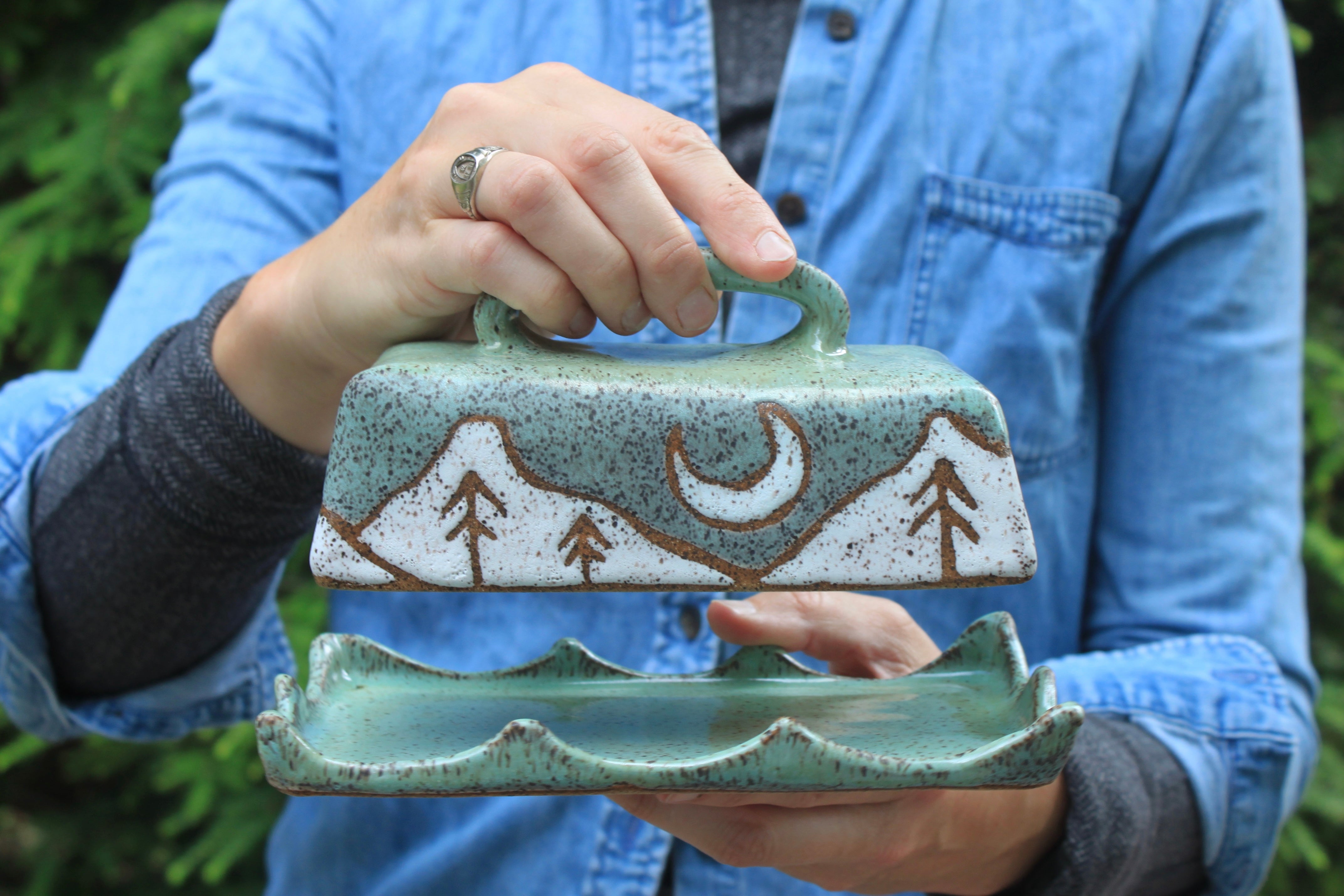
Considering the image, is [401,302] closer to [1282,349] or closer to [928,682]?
[928,682]

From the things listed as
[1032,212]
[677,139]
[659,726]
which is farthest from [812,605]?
[1032,212]

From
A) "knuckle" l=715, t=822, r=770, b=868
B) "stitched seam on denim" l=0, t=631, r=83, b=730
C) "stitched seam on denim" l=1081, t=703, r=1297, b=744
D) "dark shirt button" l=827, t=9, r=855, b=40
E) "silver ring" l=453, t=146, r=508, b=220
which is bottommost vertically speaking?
"stitched seam on denim" l=0, t=631, r=83, b=730

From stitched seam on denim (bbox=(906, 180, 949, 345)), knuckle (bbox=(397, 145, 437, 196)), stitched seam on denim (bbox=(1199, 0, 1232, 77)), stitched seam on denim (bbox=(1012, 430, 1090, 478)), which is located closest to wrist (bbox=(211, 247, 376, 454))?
knuckle (bbox=(397, 145, 437, 196))

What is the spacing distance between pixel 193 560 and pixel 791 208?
76 centimetres

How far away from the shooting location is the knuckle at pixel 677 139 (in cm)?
76

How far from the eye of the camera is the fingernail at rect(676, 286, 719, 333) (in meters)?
0.77

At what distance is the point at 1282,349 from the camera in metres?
1.21

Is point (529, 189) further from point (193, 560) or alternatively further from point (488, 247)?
point (193, 560)

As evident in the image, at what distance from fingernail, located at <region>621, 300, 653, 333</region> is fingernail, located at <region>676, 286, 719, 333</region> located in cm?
3

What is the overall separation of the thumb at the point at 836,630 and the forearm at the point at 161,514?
43 centimetres

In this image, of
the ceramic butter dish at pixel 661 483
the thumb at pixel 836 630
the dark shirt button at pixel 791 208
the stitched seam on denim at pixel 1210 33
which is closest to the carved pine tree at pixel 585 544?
the ceramic butter dish at pixel 661 483

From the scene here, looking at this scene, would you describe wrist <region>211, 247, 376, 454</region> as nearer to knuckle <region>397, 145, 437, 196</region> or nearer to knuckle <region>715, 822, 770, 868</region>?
knuckle <region>397, 145, 437, 196</region>

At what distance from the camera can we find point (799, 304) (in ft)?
2.60

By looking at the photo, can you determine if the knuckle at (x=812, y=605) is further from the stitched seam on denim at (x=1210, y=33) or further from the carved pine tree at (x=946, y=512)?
the stitched seam on denim at (x=1210, y=33)
